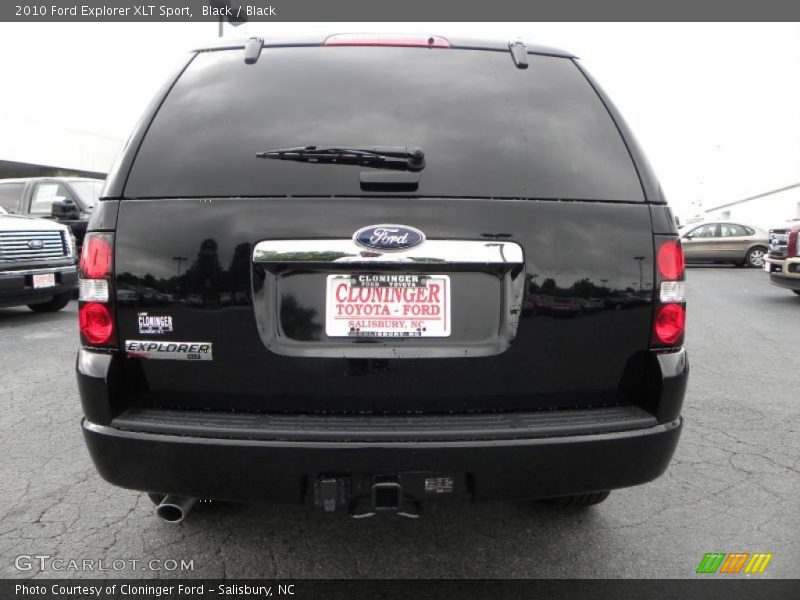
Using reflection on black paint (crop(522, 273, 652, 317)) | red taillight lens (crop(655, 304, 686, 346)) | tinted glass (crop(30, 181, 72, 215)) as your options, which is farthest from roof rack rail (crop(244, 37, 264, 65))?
tinted glass (crop(30, 181, 72, 215))

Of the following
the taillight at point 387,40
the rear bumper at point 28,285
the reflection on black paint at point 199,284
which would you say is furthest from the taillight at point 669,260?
the rear bumper at point 28,285

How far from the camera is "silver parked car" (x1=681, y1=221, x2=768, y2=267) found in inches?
718

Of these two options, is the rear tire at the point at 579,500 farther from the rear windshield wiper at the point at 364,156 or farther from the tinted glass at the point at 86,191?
the tinted glass at the point at 86,191

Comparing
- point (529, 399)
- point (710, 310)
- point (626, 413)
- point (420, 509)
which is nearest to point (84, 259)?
point (420, 509)

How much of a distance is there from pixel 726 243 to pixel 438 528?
18729 mm

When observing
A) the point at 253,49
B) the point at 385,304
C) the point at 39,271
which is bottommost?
the point at 39,271

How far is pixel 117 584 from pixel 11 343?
5.31 metres

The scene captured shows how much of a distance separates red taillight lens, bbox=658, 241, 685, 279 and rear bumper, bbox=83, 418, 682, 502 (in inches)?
20.0

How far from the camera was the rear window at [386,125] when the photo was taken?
196cm

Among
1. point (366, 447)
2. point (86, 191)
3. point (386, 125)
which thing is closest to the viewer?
point (366, 447)

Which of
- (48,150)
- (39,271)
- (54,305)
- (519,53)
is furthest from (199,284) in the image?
(48,150)

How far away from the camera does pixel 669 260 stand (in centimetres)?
201

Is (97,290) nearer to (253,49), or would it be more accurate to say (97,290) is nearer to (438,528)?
(253,49)

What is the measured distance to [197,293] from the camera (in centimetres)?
192
